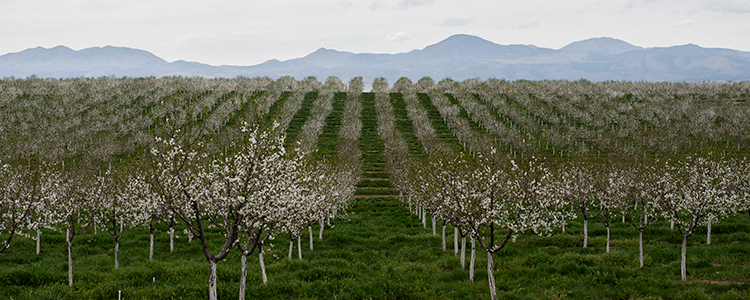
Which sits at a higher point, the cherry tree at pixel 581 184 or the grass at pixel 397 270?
the cherry tree at pixel 581 184

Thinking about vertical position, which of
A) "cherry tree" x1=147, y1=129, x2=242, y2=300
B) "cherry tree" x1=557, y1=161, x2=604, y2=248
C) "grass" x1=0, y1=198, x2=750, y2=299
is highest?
"cherry tree" x1=147, y1=129, x2=242, y2=300

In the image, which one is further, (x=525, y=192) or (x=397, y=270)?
(x=397, y=270)

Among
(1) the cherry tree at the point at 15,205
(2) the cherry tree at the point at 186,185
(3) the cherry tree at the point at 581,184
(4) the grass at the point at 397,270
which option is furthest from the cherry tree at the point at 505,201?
(1) the cherry tree at the point at 15,205

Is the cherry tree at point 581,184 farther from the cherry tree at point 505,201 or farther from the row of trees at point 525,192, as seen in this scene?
the cherry tree at point 505,201

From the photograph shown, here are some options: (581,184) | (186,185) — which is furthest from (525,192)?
(581,184)

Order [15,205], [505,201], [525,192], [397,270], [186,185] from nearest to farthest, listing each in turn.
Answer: [186,185], [525,192], [505,201], [15,205], [397,270]

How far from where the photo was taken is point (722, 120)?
13088 centimetres

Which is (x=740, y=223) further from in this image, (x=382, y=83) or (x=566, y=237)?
(x=382, y=83)

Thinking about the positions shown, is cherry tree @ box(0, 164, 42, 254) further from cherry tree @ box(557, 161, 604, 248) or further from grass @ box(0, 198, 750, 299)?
cherry tree @ box(557, 161, 604, 248)

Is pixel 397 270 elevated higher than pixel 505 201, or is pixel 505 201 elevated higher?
pixel 505 201

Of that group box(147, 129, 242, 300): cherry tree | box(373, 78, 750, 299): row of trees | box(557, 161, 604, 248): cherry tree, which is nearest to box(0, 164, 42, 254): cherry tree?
box(147, 129, 242, 300): cherry tree

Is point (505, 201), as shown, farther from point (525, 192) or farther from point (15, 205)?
point (15, 205)

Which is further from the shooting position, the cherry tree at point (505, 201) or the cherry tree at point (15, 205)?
the cherry tree at point (15, 205)

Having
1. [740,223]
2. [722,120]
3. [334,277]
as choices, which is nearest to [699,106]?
[722,120]
